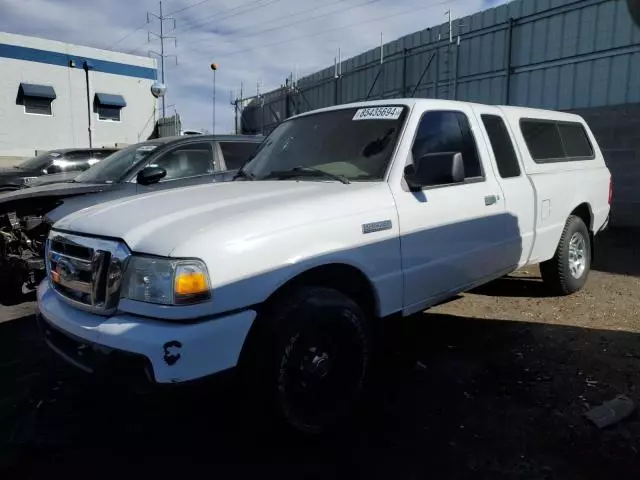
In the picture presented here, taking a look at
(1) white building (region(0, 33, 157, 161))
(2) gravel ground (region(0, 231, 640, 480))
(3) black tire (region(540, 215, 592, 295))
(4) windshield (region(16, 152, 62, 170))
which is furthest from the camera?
(1) white building (region(0, 33, 157, 161))

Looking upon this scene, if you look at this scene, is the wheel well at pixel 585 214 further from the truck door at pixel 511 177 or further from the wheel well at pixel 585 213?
the truck door at pixel 511 177

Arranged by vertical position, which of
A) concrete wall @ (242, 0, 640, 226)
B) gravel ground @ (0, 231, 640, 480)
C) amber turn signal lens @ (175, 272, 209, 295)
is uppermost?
concrete wall @ (242, 0, 640, 226)

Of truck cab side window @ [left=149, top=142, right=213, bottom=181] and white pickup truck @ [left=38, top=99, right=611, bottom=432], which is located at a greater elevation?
truck cab side window @ [left=149, top=142, right=213, bottom=181]

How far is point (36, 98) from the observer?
81.3 feet

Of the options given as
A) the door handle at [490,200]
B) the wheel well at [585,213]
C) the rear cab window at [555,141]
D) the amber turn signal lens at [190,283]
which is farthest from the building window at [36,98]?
the amber turn signal lens at [190,283]

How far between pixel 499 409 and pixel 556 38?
9.01 m

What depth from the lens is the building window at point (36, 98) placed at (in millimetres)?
24270

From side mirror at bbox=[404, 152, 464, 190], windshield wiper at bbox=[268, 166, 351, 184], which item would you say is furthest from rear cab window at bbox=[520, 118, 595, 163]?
windshield wiper at bbox=[268, 166, 351, 184]

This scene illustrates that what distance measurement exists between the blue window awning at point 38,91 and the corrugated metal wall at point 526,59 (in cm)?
1714

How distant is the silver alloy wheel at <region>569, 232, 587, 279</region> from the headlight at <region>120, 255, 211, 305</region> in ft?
14.0

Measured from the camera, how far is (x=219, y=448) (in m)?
2.82

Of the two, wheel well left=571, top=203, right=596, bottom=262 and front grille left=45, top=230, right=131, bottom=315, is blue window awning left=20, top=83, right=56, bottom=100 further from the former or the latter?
wheel well left=571, top=203, right=596, bottom=262

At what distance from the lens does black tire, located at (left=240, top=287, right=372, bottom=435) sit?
2525 millimetres

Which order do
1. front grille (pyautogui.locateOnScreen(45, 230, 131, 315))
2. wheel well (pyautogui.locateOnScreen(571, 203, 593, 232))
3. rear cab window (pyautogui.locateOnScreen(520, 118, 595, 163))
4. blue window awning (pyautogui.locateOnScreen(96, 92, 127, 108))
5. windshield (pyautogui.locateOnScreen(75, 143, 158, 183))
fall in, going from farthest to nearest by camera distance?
blue window awning (pyautogui.locateOnScreen(96, 92, 127, 108)) → windshield (pyautogui.locateOnScreen(75, 143, 158, 183)) → wheel well (pyautogui.locateOnScreen(571, 203, 593, 232)) → rear cab window (pyautogui.locateOnScreen(520, 118, 595, 163)) → front grille (pyautogui.locateOnScreen(45, 230, 131, 315))
